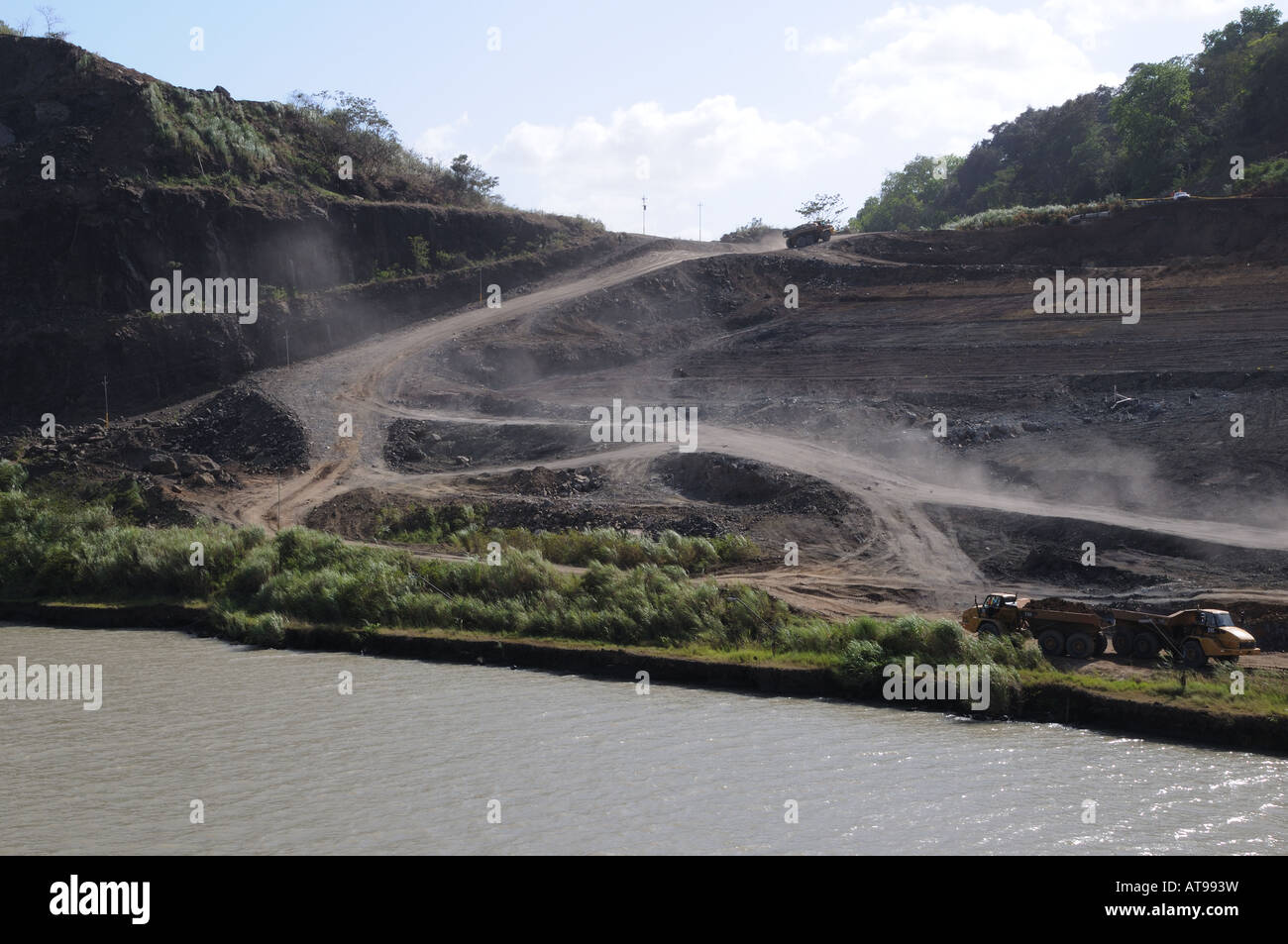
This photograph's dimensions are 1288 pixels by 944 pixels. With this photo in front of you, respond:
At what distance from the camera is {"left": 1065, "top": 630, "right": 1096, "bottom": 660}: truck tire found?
1931 cm

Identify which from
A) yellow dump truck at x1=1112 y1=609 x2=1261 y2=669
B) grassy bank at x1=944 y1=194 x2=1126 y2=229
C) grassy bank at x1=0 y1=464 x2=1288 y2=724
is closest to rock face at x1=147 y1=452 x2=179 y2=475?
grassy bank at x1=0 y1=464 x2=1288 y2=724

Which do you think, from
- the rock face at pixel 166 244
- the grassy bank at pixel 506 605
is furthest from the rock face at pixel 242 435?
the grassy bank at pixel 506 605

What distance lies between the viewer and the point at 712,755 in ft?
50.2

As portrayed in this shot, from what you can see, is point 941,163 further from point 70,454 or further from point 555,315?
point 70,454

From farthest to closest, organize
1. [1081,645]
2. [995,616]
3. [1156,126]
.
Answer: [1156,126] < [995,616] < [1081,645]

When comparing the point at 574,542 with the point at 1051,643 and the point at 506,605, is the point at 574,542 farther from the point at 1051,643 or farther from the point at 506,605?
the point at 1051,643

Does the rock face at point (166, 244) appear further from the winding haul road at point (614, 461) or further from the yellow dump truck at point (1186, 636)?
the yellow dump truck at point (1186, 636)

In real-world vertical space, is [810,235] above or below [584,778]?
above

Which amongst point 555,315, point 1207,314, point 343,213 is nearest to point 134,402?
point 343,213

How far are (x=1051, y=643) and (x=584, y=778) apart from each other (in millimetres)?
9696

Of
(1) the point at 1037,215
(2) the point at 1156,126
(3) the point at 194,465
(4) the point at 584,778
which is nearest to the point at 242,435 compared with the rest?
(3) the point at 194,465

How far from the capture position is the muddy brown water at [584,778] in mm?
12297

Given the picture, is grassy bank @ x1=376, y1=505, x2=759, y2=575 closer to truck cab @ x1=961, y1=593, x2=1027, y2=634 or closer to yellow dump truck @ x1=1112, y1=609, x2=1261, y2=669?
truck cab @ x1=961, y1=593, x2=1027, y2=634

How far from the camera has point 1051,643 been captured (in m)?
19.6
